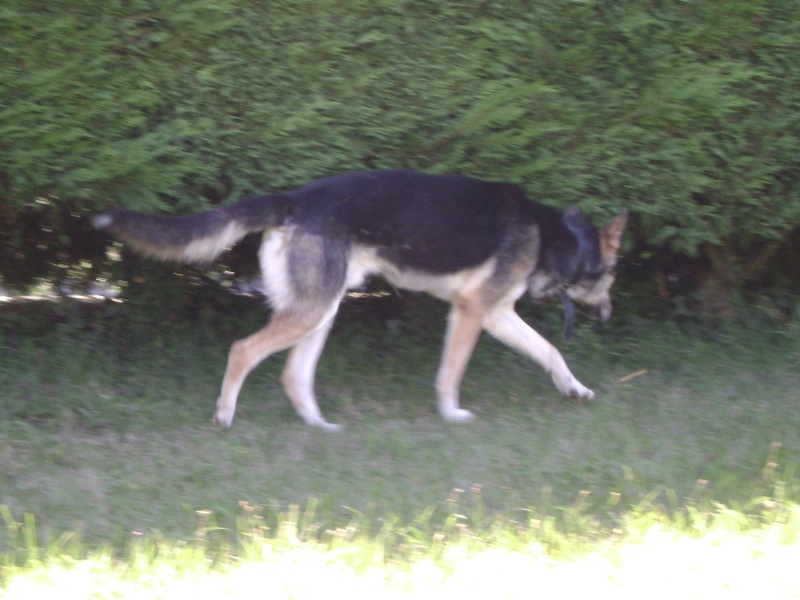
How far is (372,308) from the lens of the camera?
7.72m

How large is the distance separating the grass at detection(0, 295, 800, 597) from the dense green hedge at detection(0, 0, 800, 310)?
1.11 meters

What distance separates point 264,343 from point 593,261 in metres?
2.35

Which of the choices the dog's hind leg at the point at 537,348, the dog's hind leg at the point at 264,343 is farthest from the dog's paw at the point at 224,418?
the dog's hind leg at the point at 537,348

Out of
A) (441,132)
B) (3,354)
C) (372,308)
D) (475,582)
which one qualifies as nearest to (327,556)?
(475,582)

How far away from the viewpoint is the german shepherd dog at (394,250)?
5285 millimetres

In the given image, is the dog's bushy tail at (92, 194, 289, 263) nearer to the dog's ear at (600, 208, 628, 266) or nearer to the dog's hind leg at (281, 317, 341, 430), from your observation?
the dog's hind leg at (281, 317, 341, 430)

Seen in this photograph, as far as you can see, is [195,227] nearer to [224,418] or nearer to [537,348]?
[224,418]

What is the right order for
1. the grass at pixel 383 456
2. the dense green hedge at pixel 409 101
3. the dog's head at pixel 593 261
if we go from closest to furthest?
the grass at pixel 383 456
the dense green hedge at pixel 409 101
the dog's head at pixel 593 261

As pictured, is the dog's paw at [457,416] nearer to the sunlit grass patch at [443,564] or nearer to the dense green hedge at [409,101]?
the dense green hedge at [409,101]

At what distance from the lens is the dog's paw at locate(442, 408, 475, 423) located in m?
5.77

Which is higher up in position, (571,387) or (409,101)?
(409,101)

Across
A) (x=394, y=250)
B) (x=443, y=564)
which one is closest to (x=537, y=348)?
(x=394, y=250)

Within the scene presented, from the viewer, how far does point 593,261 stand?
20.4 feet

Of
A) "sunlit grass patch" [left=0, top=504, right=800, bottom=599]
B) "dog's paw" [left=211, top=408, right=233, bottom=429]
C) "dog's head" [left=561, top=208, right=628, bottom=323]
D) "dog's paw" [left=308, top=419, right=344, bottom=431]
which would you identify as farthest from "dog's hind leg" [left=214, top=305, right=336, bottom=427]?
"dog's head" [left=561, top=208, right=628, bottom=323]
